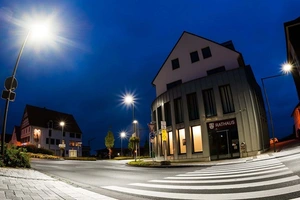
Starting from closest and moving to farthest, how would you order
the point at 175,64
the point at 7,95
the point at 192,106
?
the point at 7,95 < the point at 192,106 < the point at 175,64

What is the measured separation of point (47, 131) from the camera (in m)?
56.8

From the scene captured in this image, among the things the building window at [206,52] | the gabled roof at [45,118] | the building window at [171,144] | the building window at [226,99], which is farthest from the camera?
the gabled roof at [45,118]

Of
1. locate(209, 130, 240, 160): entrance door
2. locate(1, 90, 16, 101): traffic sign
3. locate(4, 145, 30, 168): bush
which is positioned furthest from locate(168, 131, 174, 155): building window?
locate(1, 90, 16, 101): traffic sign

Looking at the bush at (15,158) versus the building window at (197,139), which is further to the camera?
the building window at (197,139)

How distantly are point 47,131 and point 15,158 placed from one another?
4957 centimetres

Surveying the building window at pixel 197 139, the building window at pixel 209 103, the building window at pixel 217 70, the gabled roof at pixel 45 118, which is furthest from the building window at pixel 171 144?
the gabled roof at pixel 45 118

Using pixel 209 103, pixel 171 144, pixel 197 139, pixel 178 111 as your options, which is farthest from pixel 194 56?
pixel 171 144

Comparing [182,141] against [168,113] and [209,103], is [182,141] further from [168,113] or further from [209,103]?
[209,103]

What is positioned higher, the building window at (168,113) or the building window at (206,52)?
the building window at (206,52)

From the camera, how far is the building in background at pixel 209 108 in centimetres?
2006

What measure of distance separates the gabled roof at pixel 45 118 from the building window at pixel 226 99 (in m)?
49.6

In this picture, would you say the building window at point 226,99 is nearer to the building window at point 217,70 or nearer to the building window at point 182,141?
the building window at point 217,70

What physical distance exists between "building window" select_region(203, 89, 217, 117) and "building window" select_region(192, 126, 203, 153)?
200cm

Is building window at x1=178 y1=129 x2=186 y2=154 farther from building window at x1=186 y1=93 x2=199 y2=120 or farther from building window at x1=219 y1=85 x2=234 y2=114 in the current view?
building window at x1=219 y1=85 x2=234 y2=114
